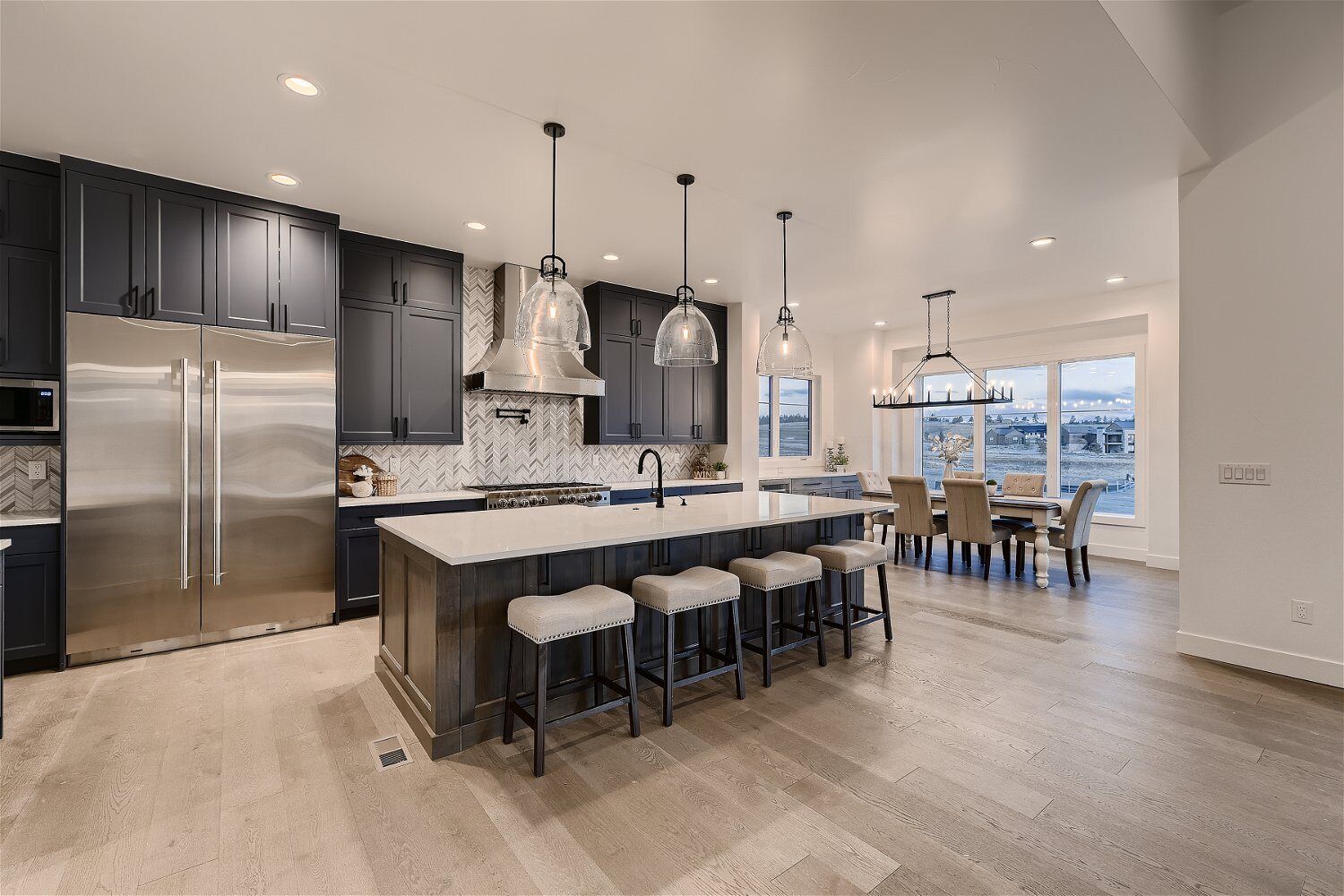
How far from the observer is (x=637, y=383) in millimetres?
5980

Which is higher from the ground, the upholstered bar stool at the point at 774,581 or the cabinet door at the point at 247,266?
the cabinet door at the point at 247,266

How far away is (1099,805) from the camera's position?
2.04m

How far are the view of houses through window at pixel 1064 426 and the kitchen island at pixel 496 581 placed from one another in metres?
4.89

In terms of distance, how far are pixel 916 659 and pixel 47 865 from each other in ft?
11.8

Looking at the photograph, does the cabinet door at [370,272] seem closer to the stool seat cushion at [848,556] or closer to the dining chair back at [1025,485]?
the stool seat cushion at [848,556]

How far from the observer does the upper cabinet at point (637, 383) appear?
5.75 meters

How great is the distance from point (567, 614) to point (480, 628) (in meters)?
0.46

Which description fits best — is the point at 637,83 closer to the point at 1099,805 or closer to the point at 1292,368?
the point at 1099,805

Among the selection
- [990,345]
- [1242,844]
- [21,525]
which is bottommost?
[1242,844]

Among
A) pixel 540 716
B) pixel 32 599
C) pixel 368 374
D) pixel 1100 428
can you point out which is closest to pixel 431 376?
pixel 368 374

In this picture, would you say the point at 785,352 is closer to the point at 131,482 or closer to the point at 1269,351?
the point at 1269,351

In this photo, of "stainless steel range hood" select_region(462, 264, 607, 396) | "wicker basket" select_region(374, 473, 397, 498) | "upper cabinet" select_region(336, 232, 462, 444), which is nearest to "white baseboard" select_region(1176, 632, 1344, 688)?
"stainless steel range hood" select_region(462, 264, 607, 396)

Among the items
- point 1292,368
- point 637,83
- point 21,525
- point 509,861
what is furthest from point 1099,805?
point 21,525

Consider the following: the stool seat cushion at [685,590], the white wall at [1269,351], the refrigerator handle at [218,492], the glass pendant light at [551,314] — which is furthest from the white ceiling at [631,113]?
the stool seat cushion at [685,590]
